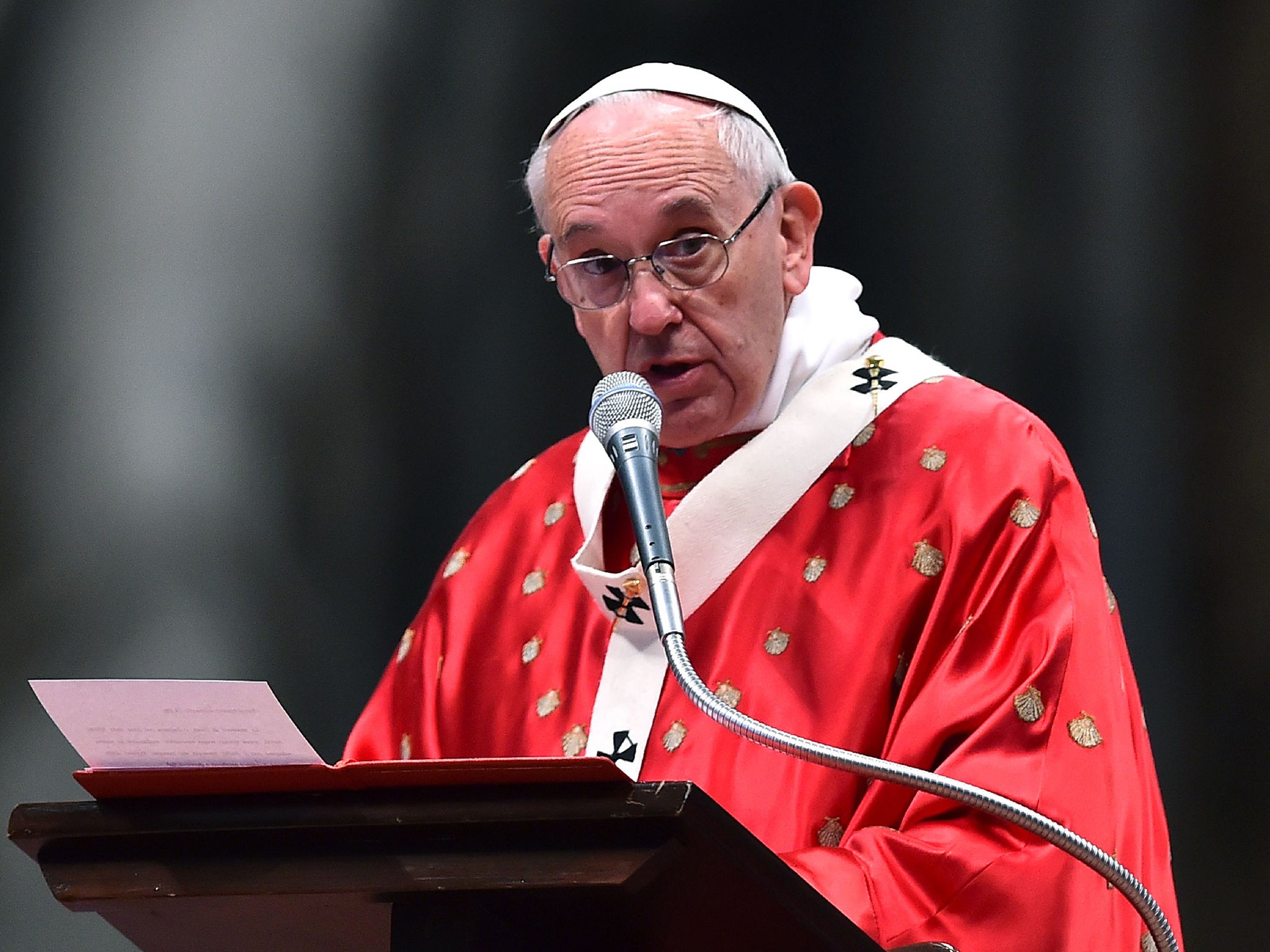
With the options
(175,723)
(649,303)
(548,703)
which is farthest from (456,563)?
(175,723)

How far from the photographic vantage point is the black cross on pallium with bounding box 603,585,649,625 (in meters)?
2.54

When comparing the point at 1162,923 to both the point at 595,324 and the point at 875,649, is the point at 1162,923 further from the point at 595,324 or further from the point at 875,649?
the point at 595,324

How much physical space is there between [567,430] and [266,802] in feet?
7.63

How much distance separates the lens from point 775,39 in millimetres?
3695

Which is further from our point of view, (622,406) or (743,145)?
(743,145)

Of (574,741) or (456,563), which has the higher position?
(456,563)

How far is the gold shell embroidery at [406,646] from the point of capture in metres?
2.83

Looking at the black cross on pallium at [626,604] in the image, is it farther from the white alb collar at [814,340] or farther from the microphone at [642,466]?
the microphone at [642,466]

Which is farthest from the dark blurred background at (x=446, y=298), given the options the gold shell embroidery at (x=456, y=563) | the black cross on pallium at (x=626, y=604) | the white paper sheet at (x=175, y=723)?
the white paper sheet at (x=175, y=723)

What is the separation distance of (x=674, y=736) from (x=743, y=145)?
0.92 meters

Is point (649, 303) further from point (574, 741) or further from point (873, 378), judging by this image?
point (574, 741)

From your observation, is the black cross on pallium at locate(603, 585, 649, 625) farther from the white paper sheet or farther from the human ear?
the white paper sheet

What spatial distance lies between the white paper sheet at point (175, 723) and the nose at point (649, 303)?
1.22 meters

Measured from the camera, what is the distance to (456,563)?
2902mm
